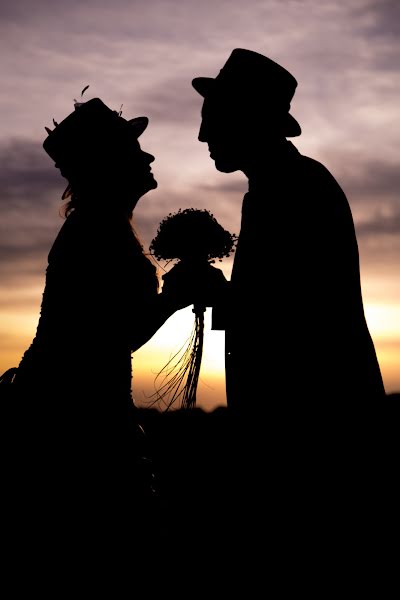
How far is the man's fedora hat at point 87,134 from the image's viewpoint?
5.82m

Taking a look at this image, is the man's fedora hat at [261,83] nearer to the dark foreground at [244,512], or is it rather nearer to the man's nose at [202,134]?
the man's nose at [202,134]

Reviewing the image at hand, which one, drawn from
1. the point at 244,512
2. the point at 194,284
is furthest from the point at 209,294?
the point at 244,512

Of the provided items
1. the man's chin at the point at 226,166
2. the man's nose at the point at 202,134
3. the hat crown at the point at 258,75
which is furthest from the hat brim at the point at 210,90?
the man's chin at the point at 226,166

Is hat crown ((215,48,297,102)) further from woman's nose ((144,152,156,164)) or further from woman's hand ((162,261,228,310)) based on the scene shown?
woman's hand ((162,261,228,310))

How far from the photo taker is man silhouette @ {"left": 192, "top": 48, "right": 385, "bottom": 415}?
4332mm

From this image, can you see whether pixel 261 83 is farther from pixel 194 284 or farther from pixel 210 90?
pixel 194 284

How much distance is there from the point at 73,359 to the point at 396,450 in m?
2.34

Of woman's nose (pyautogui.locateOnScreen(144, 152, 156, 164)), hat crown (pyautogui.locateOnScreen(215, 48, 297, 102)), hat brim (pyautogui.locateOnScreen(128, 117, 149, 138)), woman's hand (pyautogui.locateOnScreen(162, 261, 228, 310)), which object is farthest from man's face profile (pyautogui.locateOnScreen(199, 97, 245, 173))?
hat brim (pyautogui.locateOnScreen(128, 117, 149, 138))

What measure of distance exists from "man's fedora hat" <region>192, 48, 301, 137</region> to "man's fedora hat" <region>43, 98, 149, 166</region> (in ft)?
3.98

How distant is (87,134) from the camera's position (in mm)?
5836

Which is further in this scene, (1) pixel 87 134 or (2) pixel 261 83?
(1) pixel 87 134

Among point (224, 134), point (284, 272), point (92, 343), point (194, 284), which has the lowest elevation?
point (92, 343)

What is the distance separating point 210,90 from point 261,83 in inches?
15.8

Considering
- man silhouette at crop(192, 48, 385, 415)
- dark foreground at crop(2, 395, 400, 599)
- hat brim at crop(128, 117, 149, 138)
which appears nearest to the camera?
dark foreground at crop(2, 395, 400, 599)
